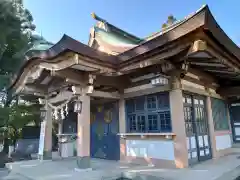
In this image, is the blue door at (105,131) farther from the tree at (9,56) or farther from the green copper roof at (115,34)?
the tree at (9,56)

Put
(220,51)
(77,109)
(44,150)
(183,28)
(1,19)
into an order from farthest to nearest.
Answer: (1,19)
(44,150)
(77,109)
(220,51)
(183,28)

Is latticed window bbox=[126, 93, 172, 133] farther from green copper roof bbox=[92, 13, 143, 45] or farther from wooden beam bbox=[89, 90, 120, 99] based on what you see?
green copper roof bbox=[92, 13, 143, 45]

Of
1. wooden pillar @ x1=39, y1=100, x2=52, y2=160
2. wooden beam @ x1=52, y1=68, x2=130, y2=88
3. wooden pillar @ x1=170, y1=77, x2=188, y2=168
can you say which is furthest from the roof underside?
wooden pillar @ x1=39, y1=100, x2=52, y2=160

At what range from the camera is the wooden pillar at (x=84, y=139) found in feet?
15.0

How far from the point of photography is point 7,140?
9477 mm

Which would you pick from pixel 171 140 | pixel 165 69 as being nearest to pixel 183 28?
pixel 165 69

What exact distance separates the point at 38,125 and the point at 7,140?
153 centimetres

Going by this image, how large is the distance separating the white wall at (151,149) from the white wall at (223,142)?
7.69 ft

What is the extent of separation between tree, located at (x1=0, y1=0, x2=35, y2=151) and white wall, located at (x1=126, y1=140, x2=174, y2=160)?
583cm

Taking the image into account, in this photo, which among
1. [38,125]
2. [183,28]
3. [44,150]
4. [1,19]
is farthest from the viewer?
[38,125]

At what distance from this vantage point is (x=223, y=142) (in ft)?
21.3

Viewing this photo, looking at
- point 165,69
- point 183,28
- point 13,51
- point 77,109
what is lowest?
point 77,109

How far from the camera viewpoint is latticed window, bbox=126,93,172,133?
192 inches

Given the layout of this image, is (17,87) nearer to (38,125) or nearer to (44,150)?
(44,150)
